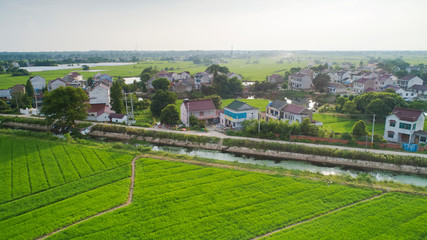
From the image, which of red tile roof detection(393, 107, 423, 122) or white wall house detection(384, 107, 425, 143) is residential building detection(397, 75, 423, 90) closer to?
red tile roof detection(393, 107, 423, 122)

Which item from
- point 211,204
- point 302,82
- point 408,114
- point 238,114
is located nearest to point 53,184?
point 211,204

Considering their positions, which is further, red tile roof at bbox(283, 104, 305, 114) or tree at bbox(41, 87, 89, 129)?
red tile roof at bbox(283, 104, 305, 114)

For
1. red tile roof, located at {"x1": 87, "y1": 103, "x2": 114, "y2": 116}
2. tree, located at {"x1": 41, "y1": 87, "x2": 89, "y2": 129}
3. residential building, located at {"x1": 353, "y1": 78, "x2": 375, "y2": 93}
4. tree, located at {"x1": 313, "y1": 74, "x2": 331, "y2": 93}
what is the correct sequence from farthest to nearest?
tree, located at {"x1": 313, "y1": 74, "x2": 331, "y2": 93}, residential building, located at {"x1": 353, "y1": 78, "x2": 375, "y2": 93}, red tile roof, located at {"x1": 87, "y1": 103, "x2": 114, "y2": 116}, tree, located at {"x1": 41, "y1": 87, "x2": 89, "y2": 129}

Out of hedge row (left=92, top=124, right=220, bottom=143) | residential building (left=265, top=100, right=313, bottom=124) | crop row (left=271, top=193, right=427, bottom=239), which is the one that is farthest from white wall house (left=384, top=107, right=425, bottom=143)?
hedge row (left=92, top=124, right=220, bottom=143)

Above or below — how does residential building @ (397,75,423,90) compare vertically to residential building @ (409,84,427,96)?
above

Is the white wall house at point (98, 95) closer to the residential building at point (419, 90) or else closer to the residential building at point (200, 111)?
the residential building at point (200, 111)

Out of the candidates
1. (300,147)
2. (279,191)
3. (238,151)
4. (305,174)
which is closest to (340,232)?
(279,191)

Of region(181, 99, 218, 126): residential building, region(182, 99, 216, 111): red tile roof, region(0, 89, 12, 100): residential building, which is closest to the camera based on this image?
region(181, 99, 218, 126): residential building
